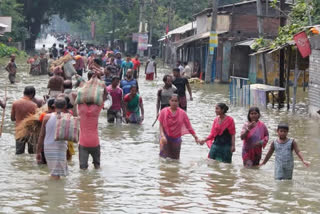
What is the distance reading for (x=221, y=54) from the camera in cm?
3762

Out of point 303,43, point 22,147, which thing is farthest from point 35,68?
point 22,147

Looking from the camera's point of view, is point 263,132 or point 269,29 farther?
point 269,29

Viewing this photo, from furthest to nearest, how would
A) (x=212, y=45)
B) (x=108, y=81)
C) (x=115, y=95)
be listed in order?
(x=212, y=45), (x=108, y=81), (x=115, y=95)

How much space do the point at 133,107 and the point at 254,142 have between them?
5964 mm

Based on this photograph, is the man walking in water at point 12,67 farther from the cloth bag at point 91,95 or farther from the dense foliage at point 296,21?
the cloth bag at point 91,95

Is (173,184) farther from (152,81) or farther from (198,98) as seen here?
(152,81)

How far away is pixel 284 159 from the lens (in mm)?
10727

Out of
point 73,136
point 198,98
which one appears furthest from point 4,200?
point 198,98

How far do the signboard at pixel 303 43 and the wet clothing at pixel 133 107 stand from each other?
4993 millimetres

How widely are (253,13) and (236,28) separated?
3.76 m

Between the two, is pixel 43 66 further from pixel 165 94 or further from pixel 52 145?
pixel 52 145

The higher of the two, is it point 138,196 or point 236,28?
point 236,28

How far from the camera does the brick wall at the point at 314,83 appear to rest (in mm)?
20656

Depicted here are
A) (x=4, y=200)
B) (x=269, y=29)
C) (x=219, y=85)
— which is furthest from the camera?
(x=269, y=29)
